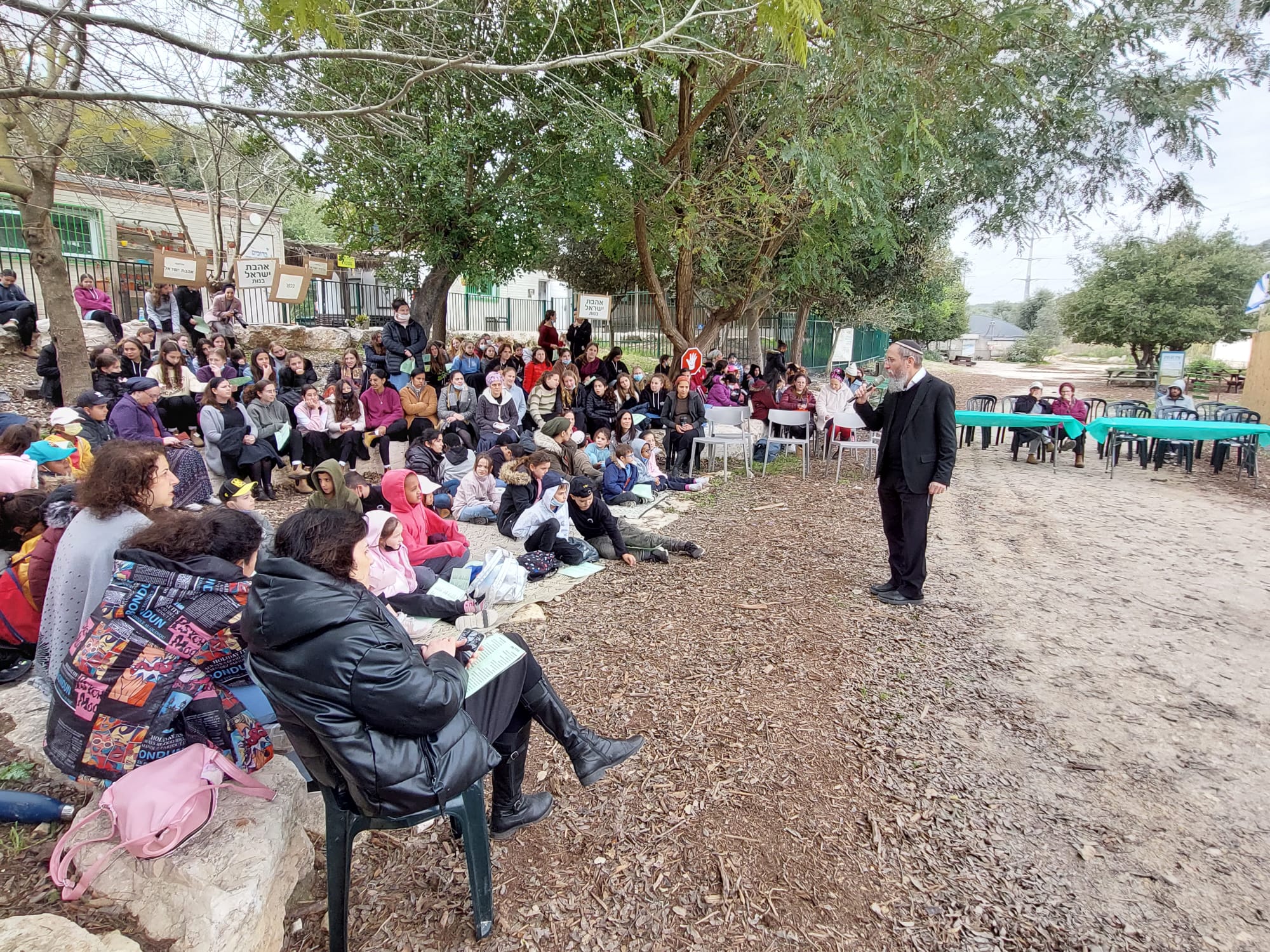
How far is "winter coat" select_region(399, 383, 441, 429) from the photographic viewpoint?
29.2ft

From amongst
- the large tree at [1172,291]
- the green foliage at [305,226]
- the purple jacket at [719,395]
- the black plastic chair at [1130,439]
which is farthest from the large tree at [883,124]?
the green foliage at [305,226]

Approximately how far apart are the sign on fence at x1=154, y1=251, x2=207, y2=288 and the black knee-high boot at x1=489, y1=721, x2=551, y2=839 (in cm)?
1049

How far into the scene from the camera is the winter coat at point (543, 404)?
388 inches

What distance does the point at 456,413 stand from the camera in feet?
29.5

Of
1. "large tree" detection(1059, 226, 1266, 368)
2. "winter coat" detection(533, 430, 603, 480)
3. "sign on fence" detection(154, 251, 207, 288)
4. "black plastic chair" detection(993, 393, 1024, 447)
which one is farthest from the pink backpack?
"large tree" detection(1059, 226, 1266, 368)

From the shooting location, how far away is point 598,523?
6148 mm

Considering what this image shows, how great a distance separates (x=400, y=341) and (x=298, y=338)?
436 cm

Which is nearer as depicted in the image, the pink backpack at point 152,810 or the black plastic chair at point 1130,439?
the pink backpack at point 152,810

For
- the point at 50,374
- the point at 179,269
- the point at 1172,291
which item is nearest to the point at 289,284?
the point at 179,269

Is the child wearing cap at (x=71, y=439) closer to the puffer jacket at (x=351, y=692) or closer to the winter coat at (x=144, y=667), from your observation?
the winter coat at (x=144, y=667)

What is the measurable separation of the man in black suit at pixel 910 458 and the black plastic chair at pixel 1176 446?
25.1 ft

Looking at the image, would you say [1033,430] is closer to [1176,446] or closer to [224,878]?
[1176,446]

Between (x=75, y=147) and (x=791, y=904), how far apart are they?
7770 mm

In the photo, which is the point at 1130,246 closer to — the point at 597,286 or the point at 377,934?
the point at 597,286
